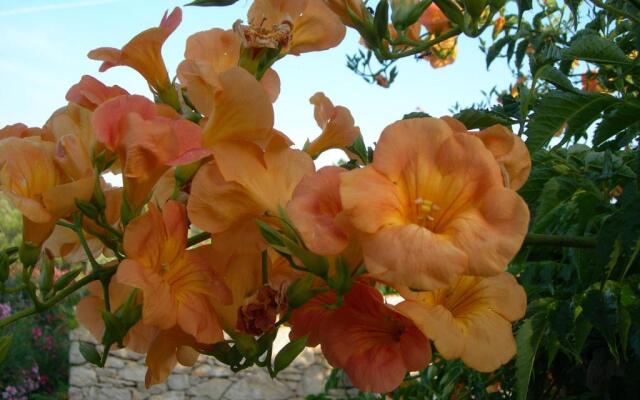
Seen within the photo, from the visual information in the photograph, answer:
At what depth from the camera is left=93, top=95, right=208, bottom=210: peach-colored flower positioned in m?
0.77

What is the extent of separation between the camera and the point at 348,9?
3.57 feet

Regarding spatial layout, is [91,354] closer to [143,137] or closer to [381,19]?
[143,137]

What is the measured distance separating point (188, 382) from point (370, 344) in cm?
878

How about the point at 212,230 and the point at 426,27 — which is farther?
the point at 426,27

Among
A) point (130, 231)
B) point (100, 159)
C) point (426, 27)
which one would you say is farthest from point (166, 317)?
point (426, 27)

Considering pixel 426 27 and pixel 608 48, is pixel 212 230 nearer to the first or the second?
pixel 608 48

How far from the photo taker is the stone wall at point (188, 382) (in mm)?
9094

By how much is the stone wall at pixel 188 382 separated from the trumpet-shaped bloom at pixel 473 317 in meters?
8.43

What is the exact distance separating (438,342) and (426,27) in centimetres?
121

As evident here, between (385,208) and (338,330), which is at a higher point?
(385,208)

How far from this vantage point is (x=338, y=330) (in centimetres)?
82

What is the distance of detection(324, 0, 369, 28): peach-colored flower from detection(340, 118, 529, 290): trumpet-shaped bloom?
0.43 m

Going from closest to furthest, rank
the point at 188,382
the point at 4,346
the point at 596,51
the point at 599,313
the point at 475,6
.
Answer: the point at 4,346 < the point at 475,6 < the point at 596,51 < the point at 599,313 < the point at 188,382

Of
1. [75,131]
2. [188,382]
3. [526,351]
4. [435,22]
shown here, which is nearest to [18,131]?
[75,131]
